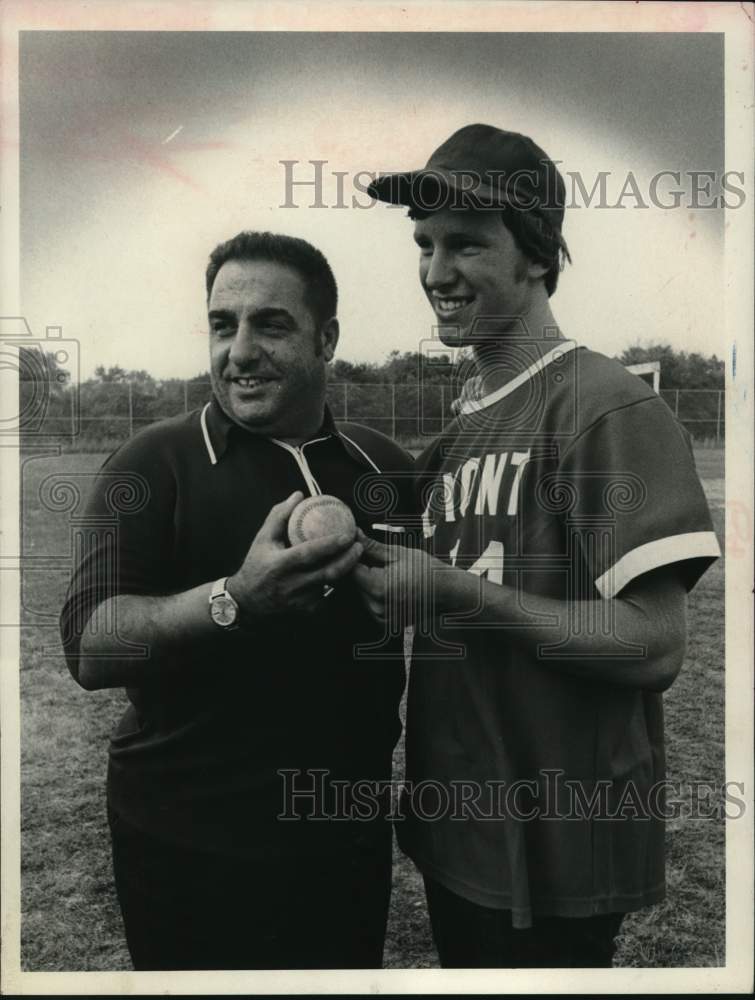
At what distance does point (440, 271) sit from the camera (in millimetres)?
2125

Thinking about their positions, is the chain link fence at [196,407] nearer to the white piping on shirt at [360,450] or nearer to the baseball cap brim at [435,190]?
the white piping on shirt at [360,450]

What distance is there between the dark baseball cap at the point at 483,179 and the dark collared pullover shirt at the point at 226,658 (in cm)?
61

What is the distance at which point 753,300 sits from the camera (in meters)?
2.26

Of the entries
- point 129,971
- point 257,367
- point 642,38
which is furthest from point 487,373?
point 129,971

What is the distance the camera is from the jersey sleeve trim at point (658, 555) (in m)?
1.88

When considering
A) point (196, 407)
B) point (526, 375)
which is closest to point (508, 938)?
point (526, 375)

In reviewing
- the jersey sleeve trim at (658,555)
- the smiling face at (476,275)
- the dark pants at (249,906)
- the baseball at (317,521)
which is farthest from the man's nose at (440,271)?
the dark pants at (249,906)

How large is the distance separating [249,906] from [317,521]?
992 mm

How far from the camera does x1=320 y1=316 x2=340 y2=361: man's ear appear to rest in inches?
85.8

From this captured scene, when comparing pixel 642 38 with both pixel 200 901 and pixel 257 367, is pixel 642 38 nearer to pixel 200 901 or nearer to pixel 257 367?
pixel 257 367

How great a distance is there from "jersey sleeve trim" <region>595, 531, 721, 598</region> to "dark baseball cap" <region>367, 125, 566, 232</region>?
82cm

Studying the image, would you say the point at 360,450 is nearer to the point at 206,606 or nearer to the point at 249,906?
the point at 206,606

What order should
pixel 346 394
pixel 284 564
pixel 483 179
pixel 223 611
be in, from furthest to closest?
pixel 346 394 → pixel 483 179 → pixel 223 611 → pixel 284 564

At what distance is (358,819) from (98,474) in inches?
42.5
